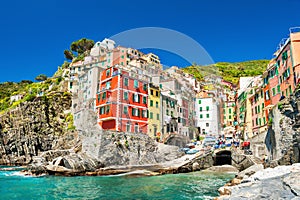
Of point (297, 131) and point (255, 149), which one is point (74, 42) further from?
point (297, 131)

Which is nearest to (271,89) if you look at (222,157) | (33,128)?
(222,157)

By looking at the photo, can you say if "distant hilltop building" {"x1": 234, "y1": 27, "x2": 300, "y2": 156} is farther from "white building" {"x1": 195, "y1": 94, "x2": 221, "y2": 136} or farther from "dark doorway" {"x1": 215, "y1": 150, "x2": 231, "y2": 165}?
"white building" {"x1": 195, "y1": 94, "x2": 221, "y2": 136}

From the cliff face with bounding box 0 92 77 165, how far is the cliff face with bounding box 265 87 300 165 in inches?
1310

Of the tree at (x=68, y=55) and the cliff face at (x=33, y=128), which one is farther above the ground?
the tree at (x=68, y=55)

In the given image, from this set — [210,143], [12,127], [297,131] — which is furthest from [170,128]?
[12,127]

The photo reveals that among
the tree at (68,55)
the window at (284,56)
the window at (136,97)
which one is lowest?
the window at (136,97)

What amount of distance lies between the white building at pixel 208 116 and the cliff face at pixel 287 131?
28.6 metres

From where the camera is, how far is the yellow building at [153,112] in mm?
35594

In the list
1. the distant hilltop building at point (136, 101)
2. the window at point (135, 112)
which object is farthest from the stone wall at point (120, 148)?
the window at point (135, 112)

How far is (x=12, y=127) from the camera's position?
45219mm

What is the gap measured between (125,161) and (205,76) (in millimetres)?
50426

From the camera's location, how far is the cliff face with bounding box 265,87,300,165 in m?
16.7

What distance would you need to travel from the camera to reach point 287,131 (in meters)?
17.7

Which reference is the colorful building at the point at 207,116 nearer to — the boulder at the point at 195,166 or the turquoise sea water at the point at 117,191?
the boulder at the point at 195,166
